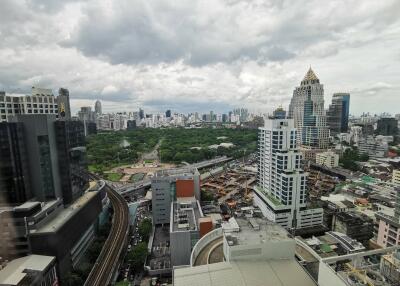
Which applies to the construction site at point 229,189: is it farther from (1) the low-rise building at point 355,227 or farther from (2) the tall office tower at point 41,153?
(2) the tall office tower at point 41,153

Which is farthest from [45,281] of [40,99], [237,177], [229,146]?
[229,146]

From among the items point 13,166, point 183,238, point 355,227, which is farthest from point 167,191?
point 355,227

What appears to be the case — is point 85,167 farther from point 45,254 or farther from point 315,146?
point 315,146

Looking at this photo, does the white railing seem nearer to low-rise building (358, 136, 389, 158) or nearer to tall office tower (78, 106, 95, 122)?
low-rise building (358, 136, 389, 158)

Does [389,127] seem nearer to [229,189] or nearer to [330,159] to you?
[330,159]

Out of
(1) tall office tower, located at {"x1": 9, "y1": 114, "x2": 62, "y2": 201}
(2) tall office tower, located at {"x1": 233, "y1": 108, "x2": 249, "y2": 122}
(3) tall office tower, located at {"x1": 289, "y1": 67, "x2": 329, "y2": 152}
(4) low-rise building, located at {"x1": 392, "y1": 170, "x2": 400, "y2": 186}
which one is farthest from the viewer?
(2) tall office tower, located at {"x1": 233, "y1": 108, "x2": 249, "y2": 122}

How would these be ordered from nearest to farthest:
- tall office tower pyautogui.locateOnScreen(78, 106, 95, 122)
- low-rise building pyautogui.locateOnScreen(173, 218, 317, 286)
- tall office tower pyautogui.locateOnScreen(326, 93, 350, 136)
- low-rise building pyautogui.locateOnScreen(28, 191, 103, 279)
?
low-rise building pyautogui.locateOnScreen(173, 218, 317, 286)
low-rise building pyautogui.locateOnScreen(28, 191, 103, 279)
tall office tower pyautogui.locateOnScreen(326, 93, 350, 136)
tall office tower pyautogui.locateOnScreen(78, 106, 95, 122)

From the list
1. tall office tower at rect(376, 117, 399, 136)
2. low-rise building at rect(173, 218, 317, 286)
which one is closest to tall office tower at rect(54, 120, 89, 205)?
low-rise building at rect(173, 218, 317, 286)
